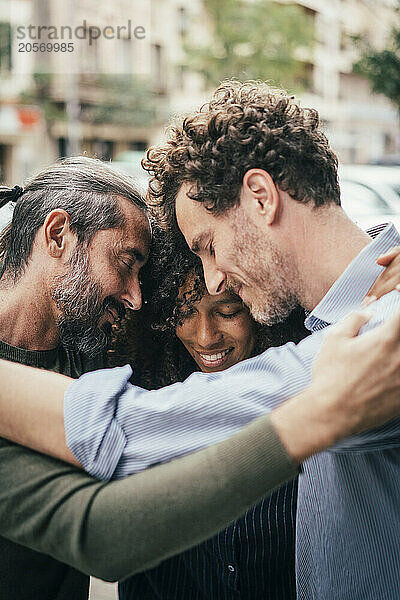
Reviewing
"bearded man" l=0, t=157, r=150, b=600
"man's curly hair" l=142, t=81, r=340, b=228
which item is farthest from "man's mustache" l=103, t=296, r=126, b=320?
"man's curly hair" l=142, t=81, r=340, b=228

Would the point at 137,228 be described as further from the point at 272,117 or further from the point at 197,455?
the point at 197,455

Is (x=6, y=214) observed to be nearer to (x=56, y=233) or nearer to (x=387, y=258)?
(x=56, y=233)

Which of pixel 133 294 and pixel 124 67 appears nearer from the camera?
pixel 133 294

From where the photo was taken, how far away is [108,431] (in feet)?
5.02

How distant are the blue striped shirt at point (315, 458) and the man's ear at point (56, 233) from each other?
0.83 metres

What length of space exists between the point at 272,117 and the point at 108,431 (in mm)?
1142

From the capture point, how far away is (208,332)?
2838mm

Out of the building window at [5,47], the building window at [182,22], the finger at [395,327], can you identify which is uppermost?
the building window at [182,22]

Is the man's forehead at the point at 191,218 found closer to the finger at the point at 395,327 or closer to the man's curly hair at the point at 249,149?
the man's curly hair at the point at 249,149

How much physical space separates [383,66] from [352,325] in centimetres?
1315

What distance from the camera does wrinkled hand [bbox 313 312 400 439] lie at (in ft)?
4.66

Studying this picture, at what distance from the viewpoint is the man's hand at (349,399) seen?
1.42 metres

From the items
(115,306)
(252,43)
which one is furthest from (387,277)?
(252,43)

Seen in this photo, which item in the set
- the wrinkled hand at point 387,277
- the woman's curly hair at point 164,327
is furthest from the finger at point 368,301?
the woman's curly hair at point 164,327
